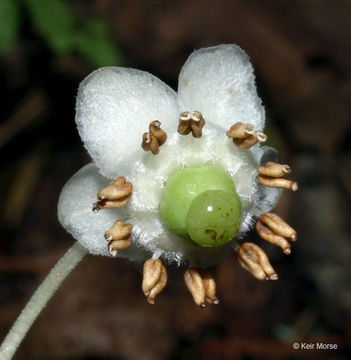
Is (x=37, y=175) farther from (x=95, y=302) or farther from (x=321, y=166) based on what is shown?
(x=321, y=166)

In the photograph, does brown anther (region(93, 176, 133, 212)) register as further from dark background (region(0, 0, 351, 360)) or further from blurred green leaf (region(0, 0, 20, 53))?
blurred green leaf (region(0, 0, 20, 53))

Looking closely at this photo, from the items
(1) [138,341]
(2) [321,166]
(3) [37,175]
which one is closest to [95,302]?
(1) [138,341]

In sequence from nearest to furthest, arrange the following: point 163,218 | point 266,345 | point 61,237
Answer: point 163,218 < point 266,345 < point 61,237

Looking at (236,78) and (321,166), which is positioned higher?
(236,78)

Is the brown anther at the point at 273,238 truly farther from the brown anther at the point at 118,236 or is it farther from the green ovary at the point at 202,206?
the brown anther at the point at 118,236

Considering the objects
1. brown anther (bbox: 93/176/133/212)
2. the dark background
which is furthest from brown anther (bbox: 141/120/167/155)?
the dark background

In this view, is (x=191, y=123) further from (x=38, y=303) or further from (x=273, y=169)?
(x=38, y=303)
